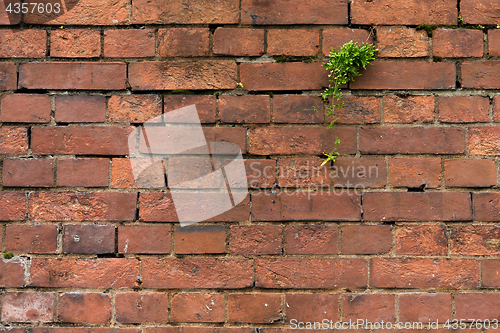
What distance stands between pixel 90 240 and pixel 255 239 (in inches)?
22.0

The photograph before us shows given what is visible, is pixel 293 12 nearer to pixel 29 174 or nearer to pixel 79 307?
pixel 29 174

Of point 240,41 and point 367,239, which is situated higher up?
point 240,41

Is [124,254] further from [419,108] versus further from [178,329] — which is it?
[419,108]

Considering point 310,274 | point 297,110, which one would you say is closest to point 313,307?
point 310,274

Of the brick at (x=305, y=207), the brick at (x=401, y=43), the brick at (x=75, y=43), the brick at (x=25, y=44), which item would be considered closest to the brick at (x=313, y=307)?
the brick at (x=305, y=207)

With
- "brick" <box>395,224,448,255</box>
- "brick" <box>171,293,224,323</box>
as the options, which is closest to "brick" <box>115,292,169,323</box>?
"brick" <box>171,293,224,323</box>

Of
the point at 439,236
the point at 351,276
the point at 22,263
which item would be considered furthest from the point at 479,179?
the point at 22,263

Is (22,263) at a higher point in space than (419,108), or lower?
lower

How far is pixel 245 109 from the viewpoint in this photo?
1080 millimetres

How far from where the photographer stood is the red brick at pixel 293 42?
3.56ft

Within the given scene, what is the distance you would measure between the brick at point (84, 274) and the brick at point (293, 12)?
3.05 ft

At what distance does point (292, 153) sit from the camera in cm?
108

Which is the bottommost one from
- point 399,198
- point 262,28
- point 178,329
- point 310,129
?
point 178,329

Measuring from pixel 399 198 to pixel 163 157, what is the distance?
0.82 meters
